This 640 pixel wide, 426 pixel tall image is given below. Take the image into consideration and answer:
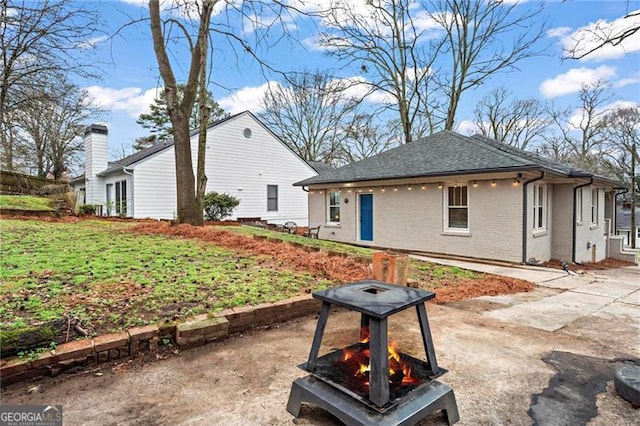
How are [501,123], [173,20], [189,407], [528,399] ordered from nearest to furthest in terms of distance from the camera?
[189,407] → [528,399] → [173,20] → [501,123]

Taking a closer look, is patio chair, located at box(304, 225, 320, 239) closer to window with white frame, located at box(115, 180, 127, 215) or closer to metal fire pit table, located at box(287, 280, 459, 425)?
window with white frame, located at box(115, 180, 127, 215)

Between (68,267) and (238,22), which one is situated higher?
(238,22)

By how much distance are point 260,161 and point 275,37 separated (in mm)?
9499

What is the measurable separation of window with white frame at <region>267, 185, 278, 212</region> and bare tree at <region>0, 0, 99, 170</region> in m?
11.3

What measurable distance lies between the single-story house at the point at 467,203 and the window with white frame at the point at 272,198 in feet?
17.8

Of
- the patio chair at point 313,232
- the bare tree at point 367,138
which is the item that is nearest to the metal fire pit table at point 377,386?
the patio chair at point 313,232

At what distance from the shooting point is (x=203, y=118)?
11.4 metres

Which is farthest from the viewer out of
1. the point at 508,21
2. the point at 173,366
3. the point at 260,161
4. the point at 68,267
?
the point at 260,161

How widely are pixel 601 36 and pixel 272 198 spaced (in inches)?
616

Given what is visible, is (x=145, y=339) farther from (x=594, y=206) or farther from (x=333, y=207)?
(x=594, y=206)

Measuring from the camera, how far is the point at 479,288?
596 cm

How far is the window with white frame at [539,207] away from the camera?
10.0m

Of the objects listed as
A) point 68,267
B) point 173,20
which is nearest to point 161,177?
point 173,20

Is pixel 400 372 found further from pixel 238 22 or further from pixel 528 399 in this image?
pixel 238 22
